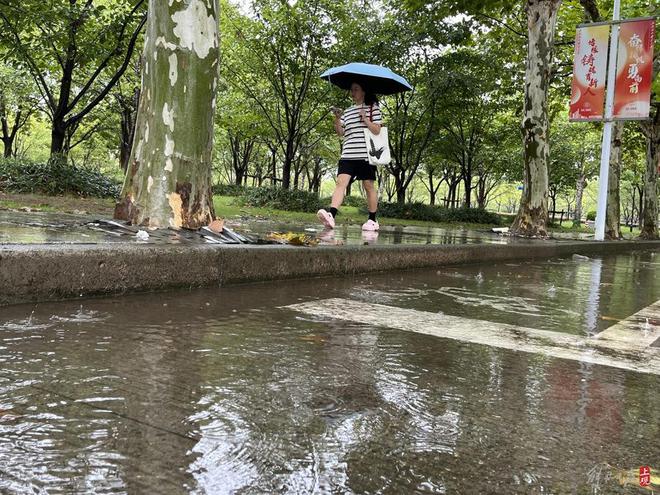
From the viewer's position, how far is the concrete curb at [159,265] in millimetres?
2928

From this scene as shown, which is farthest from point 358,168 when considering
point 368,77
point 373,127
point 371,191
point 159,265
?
point 159,265

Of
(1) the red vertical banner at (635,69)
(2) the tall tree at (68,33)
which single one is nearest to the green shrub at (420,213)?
(1) the red vertical banner at (635,69)

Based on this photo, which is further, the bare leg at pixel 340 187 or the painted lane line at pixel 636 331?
the bare leg at pixel 340 187

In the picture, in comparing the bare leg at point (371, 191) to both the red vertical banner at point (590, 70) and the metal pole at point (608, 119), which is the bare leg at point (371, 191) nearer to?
the red vertical banner at point (590, 70)

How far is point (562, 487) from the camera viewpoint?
1.30 m

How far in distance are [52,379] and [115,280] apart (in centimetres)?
159

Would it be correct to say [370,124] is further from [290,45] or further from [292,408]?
[290,45]

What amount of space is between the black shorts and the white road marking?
364 cm

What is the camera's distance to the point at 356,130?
712 cm

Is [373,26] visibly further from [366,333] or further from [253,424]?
[253,424]

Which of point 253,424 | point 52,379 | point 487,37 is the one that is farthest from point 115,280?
point 487,37

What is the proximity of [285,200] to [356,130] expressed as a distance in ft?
38.6

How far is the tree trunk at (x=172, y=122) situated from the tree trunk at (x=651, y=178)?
2266 cm

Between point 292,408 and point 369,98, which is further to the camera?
point 369,98
